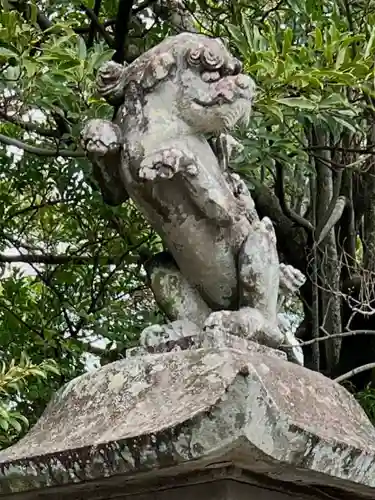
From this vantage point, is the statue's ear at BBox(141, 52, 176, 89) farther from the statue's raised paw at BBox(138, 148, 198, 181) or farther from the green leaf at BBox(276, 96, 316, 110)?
the green leaf at BBox(276, 96, 316, 110)

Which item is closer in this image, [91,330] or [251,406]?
[251,406]

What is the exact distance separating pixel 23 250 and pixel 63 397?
9.87 feet

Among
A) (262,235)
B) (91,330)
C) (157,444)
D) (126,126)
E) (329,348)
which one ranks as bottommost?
(329,348)

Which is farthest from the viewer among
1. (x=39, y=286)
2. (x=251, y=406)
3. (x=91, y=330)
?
(x=39, y=286)

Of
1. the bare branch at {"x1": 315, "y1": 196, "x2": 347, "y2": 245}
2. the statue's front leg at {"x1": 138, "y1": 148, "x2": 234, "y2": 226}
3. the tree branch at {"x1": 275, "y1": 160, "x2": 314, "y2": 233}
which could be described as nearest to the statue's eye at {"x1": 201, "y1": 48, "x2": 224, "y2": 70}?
the statue's front leg at {"x1": 138, "y1": 148, "x2": 234, "y2": 226}

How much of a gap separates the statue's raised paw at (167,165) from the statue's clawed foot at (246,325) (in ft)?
1.01

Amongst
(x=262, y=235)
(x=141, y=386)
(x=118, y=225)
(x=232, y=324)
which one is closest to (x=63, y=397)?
(x=141, y=386)

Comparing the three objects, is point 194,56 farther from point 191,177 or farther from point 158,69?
point 191,177

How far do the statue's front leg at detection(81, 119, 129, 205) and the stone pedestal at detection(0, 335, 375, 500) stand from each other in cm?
43

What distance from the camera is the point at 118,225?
436cm

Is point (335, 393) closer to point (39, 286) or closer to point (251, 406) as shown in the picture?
point (251, 406)

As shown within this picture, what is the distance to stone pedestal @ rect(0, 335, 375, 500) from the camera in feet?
4.96

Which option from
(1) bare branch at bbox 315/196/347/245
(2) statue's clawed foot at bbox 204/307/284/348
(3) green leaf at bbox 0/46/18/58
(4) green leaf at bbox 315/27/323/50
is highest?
(3) green leaf at bbox 0/46/18/58

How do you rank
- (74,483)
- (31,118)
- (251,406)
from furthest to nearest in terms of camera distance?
(31,118)
(74,483)
(251,406)
